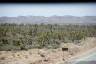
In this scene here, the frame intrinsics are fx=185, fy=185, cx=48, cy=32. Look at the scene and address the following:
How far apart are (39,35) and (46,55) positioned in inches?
52.9

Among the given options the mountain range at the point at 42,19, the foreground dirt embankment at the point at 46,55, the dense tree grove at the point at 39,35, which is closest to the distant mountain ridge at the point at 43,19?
the mountain range at the point at 42,19

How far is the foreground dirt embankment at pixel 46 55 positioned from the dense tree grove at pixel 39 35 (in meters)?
0.31

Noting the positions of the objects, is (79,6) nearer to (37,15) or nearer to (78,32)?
(78,32)

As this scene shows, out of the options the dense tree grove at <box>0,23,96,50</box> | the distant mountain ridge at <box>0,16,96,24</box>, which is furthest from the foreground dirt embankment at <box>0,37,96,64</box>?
the distant mountain ridge at <box>0,16,96,24</box>

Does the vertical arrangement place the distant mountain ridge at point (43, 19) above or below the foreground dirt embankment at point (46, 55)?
above

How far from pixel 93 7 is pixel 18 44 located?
15.8ft

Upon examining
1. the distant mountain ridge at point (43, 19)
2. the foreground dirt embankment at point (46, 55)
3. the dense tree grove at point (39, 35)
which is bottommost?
the foreground dirt embankment at point (46, 55)

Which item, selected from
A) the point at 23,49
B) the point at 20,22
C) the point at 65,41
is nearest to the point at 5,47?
the point at 23,49

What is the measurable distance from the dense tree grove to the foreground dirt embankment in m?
0.31

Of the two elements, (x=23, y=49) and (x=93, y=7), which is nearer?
(x=93, y=7)

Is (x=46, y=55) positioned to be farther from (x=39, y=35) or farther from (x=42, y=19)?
(x=42, y=19)

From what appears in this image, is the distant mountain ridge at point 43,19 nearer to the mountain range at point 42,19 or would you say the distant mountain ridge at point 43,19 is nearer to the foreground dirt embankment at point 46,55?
the mountain range at point 42,19

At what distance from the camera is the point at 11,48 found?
11055 mm

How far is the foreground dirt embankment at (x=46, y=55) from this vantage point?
34.2 feet
